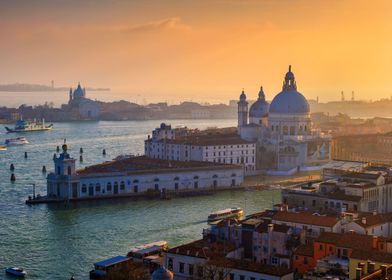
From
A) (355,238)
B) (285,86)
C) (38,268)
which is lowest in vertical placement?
(38,268)

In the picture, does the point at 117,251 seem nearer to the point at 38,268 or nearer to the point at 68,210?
the point at 38,268

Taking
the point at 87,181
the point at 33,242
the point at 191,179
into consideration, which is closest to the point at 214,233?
the point at 33,242

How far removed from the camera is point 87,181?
80.3 feet

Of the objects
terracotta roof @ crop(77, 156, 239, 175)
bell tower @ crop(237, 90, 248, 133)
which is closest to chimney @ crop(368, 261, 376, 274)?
terracotta roof @ crop(77, 156, 239, 175)

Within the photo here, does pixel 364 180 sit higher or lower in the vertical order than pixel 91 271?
higher

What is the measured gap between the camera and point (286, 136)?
35.1 metres

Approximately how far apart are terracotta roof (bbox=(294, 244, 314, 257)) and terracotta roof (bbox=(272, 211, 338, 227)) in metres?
1.01

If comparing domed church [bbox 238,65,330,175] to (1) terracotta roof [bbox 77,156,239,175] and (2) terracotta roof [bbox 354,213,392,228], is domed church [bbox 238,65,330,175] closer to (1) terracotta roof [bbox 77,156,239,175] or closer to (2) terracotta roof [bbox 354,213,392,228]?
(1) terracotta roof [bbox 77,156,239,175]

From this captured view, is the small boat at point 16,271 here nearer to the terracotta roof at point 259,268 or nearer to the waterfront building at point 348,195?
the terracotta roof at point 259,268

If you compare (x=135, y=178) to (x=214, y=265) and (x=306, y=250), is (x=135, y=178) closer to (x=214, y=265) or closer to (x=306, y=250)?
(x=306, y=250)

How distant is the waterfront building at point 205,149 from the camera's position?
104 ft

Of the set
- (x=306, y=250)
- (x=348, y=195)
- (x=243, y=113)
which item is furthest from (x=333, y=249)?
(x=243, y=113)

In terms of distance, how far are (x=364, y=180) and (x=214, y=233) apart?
533cm

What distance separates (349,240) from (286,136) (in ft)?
72.8
